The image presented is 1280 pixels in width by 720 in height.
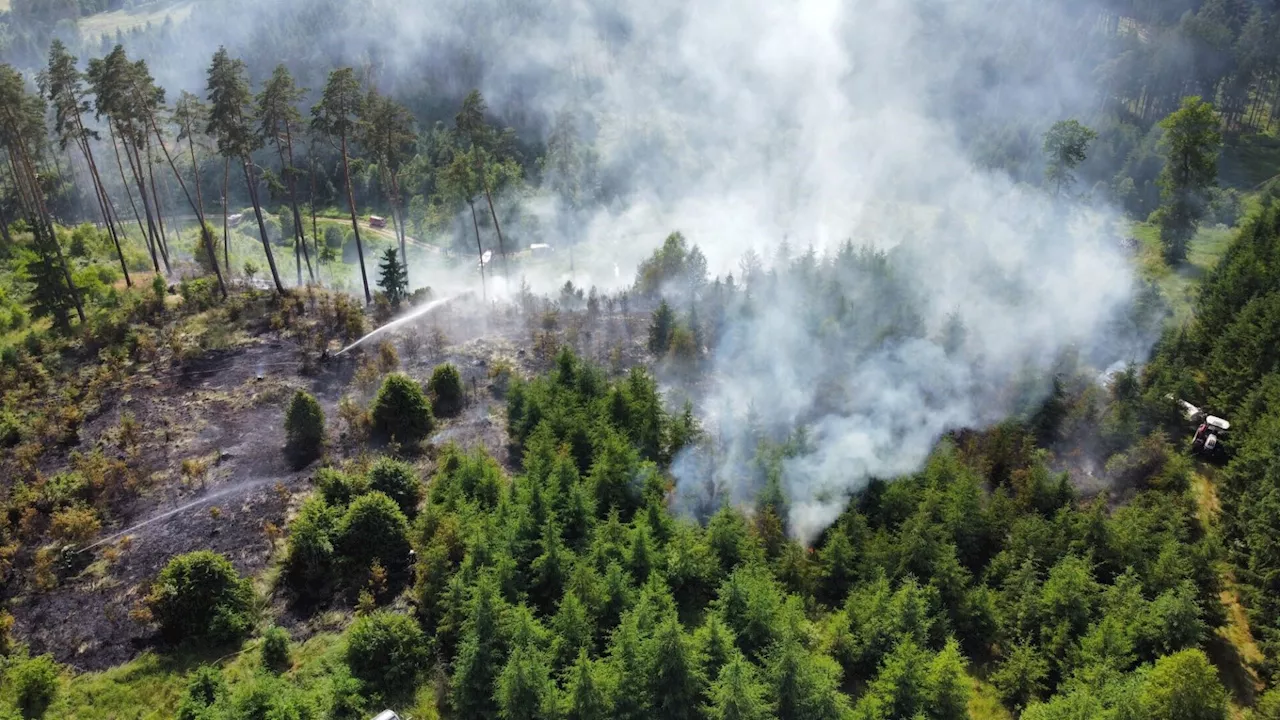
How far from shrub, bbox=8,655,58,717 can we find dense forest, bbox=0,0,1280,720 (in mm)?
63

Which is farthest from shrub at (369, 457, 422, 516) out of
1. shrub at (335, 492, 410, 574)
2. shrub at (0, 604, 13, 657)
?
shrub at (0, 604, 13, 657)

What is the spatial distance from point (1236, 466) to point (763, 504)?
13783mm

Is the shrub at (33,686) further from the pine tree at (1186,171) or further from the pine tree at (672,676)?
the pine tree at (1186,171)

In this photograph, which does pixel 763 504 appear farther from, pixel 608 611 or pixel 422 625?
pixel 422 625

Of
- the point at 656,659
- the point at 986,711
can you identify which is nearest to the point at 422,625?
the point at 656,659

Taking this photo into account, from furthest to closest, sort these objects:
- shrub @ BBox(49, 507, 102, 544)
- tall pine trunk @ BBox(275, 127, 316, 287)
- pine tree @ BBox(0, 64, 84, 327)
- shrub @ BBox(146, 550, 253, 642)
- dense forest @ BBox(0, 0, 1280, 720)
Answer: tall pine trunk @ BBox(275, 127, 316, 287) < pine tree @ BBox(0, 64, 84, 327) < shrub @ BBox(49, 507, 102, 544) < shrub @ BBox(146, 550, 253, 642) < dense forest @ BBox(0, 0, 1280, 720)

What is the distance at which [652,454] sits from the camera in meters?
23.4

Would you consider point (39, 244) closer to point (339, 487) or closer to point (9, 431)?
point (9, 431)

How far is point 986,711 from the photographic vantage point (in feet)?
55.4

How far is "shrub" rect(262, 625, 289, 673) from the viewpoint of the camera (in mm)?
17391

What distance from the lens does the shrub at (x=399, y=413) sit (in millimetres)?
26531

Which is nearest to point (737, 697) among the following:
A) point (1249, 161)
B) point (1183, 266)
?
point (1183, 266)

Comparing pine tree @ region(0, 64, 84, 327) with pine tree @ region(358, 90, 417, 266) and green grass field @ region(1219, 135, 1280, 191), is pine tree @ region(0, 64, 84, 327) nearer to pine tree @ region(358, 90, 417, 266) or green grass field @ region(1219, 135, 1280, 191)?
pine tree @ region(358, 90, 417, 266)

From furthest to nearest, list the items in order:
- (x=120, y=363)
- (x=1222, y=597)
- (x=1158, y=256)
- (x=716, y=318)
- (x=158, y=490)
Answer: (x=1158, y=256) < (x=716, y=318) < (x=120, y=363) < (x=158, y=490) < (x=1222, y=597)
